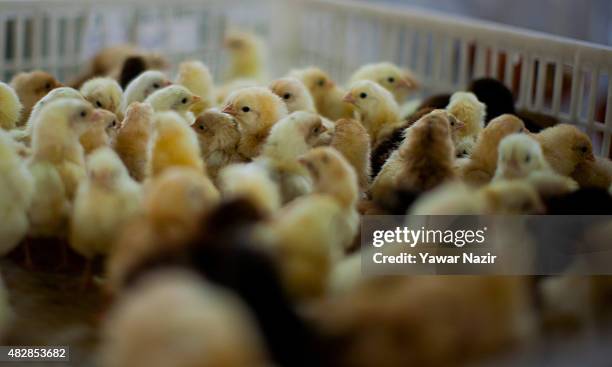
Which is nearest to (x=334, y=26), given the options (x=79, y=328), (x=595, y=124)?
(x=595, y=124)

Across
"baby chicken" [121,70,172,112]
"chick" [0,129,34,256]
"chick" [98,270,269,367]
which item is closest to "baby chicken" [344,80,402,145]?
"baby chicken" [121,70,172,112]

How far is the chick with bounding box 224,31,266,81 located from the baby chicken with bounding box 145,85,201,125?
1.32 metres

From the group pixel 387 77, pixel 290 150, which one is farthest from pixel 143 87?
pixel 387 77

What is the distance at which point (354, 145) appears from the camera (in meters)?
2.05

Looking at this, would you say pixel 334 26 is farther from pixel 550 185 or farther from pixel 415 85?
pixel 550 185

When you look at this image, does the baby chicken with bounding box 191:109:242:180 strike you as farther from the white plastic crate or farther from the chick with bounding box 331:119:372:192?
the white plastic crate

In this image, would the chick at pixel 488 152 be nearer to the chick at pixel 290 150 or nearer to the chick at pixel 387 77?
the chick at pixel 290 150

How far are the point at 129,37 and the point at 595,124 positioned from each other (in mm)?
2115

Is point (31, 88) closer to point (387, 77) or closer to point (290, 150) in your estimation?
point (290, 150)

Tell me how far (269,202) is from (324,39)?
223 centimetres

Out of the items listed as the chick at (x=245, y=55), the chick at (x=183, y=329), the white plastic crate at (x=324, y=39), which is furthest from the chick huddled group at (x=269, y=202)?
the chick at (x=245, y=55)

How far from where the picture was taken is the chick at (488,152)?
6.57 feet

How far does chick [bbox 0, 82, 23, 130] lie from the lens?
2.20m

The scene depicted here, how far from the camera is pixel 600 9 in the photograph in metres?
4.37
